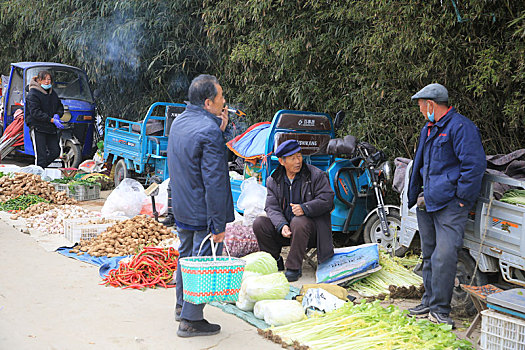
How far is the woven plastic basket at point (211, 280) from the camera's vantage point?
424cm

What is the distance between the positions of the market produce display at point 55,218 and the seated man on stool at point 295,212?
3.50 m

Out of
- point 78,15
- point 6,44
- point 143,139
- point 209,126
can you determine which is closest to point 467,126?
point 209,126

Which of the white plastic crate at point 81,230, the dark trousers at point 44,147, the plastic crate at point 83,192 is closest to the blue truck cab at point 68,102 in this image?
the dark trousers at point 44,147

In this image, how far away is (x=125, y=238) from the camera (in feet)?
24.1

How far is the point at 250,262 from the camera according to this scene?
19.4ft

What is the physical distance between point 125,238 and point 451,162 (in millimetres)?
4155

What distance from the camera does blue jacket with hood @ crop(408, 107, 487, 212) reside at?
4.75 m

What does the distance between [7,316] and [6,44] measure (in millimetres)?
16072

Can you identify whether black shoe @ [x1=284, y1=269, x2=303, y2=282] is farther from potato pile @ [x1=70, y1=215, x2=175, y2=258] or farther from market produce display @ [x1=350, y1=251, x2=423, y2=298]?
potato pile @ [x1=70, y1=215, x2=175, y2=258]

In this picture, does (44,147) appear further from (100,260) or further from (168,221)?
(100,260)

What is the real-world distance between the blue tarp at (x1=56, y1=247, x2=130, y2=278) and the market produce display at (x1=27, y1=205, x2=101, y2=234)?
1.08 m

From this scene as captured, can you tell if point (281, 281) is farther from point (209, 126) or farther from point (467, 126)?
point (467, 126)

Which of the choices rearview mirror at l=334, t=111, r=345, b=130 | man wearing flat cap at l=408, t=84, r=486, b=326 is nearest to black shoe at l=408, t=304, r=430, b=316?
man wearing flat cap at l=408, t=84, r=486, b=326

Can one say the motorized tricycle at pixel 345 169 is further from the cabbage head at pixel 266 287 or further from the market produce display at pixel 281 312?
the market produce display at pixel 281 312
